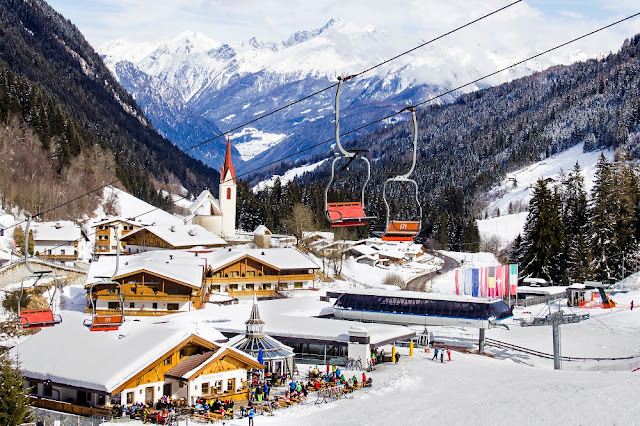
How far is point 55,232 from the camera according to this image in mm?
83000

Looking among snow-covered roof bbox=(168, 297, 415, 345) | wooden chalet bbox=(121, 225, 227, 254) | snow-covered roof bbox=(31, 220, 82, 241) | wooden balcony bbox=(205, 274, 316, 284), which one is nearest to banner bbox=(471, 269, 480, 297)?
snow-covered roof bbox=(168, 297, 415, 345)

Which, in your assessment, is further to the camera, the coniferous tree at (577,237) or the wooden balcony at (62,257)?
the wooden balcony at (62,257)

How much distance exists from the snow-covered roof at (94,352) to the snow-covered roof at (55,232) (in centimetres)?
4579

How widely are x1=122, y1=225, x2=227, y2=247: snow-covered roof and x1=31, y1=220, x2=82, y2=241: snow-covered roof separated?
531 cm

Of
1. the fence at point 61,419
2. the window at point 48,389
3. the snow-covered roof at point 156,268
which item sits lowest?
the fence at point 61,419

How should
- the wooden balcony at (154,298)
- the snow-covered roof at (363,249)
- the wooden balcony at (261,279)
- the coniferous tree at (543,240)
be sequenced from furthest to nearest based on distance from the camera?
the snow-covered roof at (363,249), the coniferous tree at (543,240), the wooden balcony at (261,279), the wooden balcony at (154,298)

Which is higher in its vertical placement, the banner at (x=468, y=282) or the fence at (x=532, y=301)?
the banner at (x=468, y=282)

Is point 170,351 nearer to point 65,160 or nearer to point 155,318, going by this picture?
point 155,318

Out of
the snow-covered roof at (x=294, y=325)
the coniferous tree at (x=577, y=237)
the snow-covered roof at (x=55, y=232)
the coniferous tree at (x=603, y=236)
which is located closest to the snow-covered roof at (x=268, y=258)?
the snow-covered roof at (x=294, y=325)

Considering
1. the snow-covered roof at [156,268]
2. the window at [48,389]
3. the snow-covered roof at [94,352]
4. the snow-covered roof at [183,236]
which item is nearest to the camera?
the snow-covered roof at [94,352]

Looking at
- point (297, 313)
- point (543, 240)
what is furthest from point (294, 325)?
point (543, 240)

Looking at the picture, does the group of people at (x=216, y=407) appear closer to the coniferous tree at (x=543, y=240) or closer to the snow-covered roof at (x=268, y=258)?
the snow-covered roof at (x=268, y=258)

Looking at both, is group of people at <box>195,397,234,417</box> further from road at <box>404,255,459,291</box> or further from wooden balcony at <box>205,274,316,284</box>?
road at <box>404,255,459,291</box>

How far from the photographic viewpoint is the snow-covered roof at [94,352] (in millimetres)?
32969
